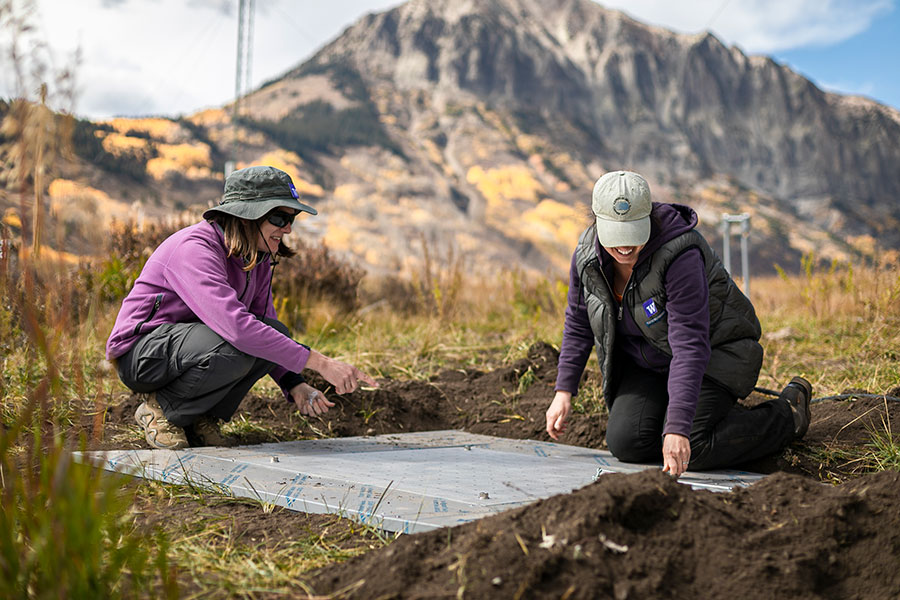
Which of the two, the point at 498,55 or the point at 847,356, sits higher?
the point at 498,55

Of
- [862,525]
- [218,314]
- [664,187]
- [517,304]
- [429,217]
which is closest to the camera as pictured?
[862,525]

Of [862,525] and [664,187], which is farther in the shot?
[664,187]

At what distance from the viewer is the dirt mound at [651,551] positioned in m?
1.43

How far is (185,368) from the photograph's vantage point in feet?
8.98

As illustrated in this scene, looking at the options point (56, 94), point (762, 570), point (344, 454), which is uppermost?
point (56, 94)

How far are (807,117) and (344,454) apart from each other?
101 m

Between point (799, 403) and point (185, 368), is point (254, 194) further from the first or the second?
point (799, 403)

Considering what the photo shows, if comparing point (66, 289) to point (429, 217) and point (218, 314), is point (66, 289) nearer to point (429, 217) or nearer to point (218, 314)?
point (218, 314)

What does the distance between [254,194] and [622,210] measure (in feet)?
4.55

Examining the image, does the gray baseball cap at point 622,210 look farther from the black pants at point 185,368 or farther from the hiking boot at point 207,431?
the hiking boot at point 207,431

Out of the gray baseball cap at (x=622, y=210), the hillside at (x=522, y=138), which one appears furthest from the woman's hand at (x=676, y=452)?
the hillside at (x=522, y=138)

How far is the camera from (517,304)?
6910 millimetres

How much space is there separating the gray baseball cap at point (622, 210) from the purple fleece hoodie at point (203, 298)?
1170mm

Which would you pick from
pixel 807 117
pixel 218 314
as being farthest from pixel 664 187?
pixel 218 314
